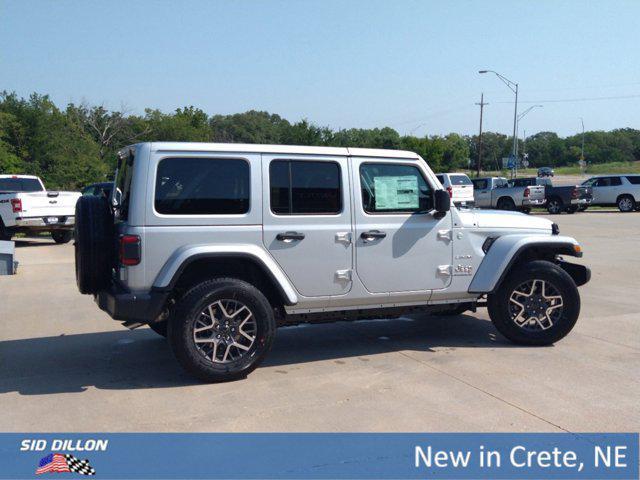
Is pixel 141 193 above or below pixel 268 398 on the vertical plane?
above

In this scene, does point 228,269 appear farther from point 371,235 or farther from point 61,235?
point 61,235

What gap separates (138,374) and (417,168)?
3256 mm

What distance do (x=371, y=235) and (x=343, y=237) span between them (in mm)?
274

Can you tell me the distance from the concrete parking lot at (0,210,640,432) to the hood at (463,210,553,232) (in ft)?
4.07

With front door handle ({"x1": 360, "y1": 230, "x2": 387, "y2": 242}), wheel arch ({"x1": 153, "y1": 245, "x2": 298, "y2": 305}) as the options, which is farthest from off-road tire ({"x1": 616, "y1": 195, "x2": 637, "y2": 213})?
wheel arch ({"x1": 153, "y1": 245, "x2": 298, "y2": 305})

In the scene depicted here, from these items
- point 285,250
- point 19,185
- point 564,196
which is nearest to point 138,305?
point 285,250

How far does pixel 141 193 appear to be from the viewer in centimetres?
516

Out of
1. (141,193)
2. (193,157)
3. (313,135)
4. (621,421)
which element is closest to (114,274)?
(141,193)

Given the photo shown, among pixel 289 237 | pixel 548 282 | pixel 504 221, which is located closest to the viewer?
pixel 289 237

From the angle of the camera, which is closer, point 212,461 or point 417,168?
point 212,461

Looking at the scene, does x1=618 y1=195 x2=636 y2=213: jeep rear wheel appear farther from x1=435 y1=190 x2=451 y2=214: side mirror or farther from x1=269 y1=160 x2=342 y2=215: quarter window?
x1=269 y1=160 x2=342 y2=215: quarter window

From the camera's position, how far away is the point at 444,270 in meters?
6.16

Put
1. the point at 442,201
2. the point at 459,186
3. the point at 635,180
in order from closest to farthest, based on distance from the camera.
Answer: the point at 442,201 → the point at 459,186 → the point at 635,180

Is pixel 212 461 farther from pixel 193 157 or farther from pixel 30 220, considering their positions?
pixel 30 220
